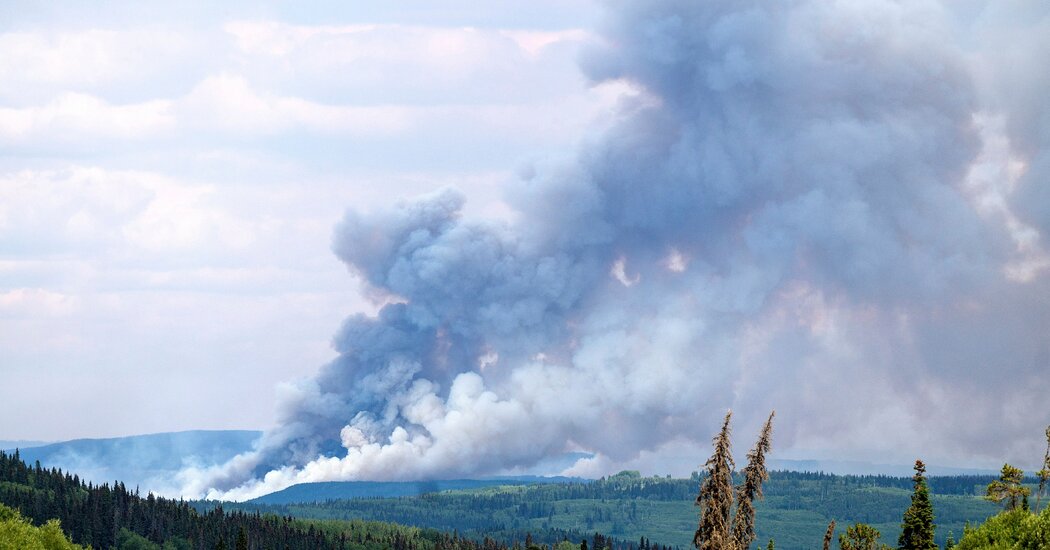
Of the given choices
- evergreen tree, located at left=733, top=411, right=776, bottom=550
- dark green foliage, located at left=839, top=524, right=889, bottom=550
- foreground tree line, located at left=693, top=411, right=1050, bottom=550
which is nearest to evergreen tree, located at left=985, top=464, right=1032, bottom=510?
foreground tree line, located at left=693, top=411, right=1050, bottom=550

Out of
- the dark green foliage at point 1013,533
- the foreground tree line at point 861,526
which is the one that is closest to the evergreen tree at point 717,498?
the foreground tree line at point 861,526

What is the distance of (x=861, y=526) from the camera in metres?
95.2

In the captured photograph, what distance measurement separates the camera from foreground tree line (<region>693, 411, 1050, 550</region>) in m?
60.0

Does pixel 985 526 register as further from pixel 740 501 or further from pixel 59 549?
pixel 59 549

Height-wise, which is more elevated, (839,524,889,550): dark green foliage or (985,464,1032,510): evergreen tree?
(985,464,1032,510): evergreen tree

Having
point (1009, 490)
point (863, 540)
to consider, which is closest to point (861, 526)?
point (863, 540)

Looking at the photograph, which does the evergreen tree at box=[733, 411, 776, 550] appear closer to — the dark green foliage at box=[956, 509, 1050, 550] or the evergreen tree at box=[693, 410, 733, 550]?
the evergreen tree at box=[693, 410, 733, 550]

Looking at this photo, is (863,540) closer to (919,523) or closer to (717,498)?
(919,523)

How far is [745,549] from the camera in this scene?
7138cm

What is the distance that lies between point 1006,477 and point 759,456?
39.5 metres

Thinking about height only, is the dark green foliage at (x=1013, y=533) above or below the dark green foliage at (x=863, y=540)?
above

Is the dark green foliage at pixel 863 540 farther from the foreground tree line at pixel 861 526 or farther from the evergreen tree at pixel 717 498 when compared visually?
the evergreen tree at pixel 717 498

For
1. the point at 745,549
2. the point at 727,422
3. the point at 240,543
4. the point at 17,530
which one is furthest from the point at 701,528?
the point at 240,543

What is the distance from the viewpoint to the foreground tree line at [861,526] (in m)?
60.0
